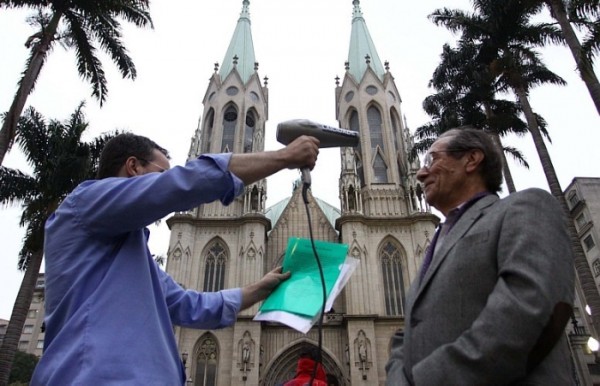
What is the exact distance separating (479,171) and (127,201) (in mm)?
1821

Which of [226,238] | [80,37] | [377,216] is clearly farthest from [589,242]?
[80,37]

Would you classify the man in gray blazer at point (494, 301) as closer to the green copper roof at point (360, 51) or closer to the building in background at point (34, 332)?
the green copper roof at point (360, 51)

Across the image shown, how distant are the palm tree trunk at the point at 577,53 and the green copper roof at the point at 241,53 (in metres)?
24.7

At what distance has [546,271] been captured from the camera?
4.77 ft

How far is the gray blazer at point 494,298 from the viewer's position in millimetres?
1395

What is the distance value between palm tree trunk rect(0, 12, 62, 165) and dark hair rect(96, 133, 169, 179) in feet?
35.1

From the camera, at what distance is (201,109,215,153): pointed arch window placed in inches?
1164

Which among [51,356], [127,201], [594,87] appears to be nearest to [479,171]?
[127,201]

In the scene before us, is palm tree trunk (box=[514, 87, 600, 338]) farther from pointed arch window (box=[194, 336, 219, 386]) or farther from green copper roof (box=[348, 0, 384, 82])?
green copper roof (box=[348, 0, 384, 82])

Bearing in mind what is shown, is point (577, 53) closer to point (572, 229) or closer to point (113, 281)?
point (572, 229)

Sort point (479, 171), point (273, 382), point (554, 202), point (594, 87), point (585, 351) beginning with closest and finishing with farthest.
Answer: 1. point (554, 202)
2. point (479, 171)
3. point (594, 87)
4. point (585, 351)
5. point (273, 382)

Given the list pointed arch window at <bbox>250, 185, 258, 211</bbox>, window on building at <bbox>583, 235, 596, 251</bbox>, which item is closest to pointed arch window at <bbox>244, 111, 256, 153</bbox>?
pointed arch window at <bbox>250, 185, 258, 211</bbox>

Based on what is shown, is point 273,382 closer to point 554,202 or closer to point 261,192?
point 261,192

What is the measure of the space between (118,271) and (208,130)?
29.9 meters
